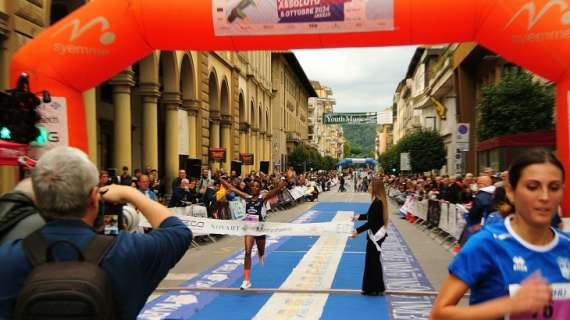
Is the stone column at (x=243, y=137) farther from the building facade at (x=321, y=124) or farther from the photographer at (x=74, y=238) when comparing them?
the building facade at (x=321, y=124)

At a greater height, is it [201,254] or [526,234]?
[526,234]

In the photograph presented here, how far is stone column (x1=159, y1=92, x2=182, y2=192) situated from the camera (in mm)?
25781

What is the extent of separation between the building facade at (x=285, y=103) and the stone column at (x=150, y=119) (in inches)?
1331

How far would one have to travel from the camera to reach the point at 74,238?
2260 mm

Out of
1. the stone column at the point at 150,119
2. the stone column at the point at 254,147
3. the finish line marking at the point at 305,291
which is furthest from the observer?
the stone column at the point at 254,147

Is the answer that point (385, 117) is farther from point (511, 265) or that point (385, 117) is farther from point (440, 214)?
point (511, 265)

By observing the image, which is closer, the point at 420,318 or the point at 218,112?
the point at 420,318

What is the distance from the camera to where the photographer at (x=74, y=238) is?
7.37ft

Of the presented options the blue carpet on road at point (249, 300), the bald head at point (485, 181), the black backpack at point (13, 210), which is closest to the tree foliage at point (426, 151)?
A: the blue carpet on road at point (249, 300)

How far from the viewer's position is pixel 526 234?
246 centimetres

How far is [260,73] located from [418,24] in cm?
4279


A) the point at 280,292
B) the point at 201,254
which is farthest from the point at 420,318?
the point at 201,254

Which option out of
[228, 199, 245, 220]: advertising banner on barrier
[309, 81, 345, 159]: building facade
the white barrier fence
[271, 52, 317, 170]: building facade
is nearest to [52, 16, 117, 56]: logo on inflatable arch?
the white barrier fence

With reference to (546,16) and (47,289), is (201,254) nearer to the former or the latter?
(546,16)
